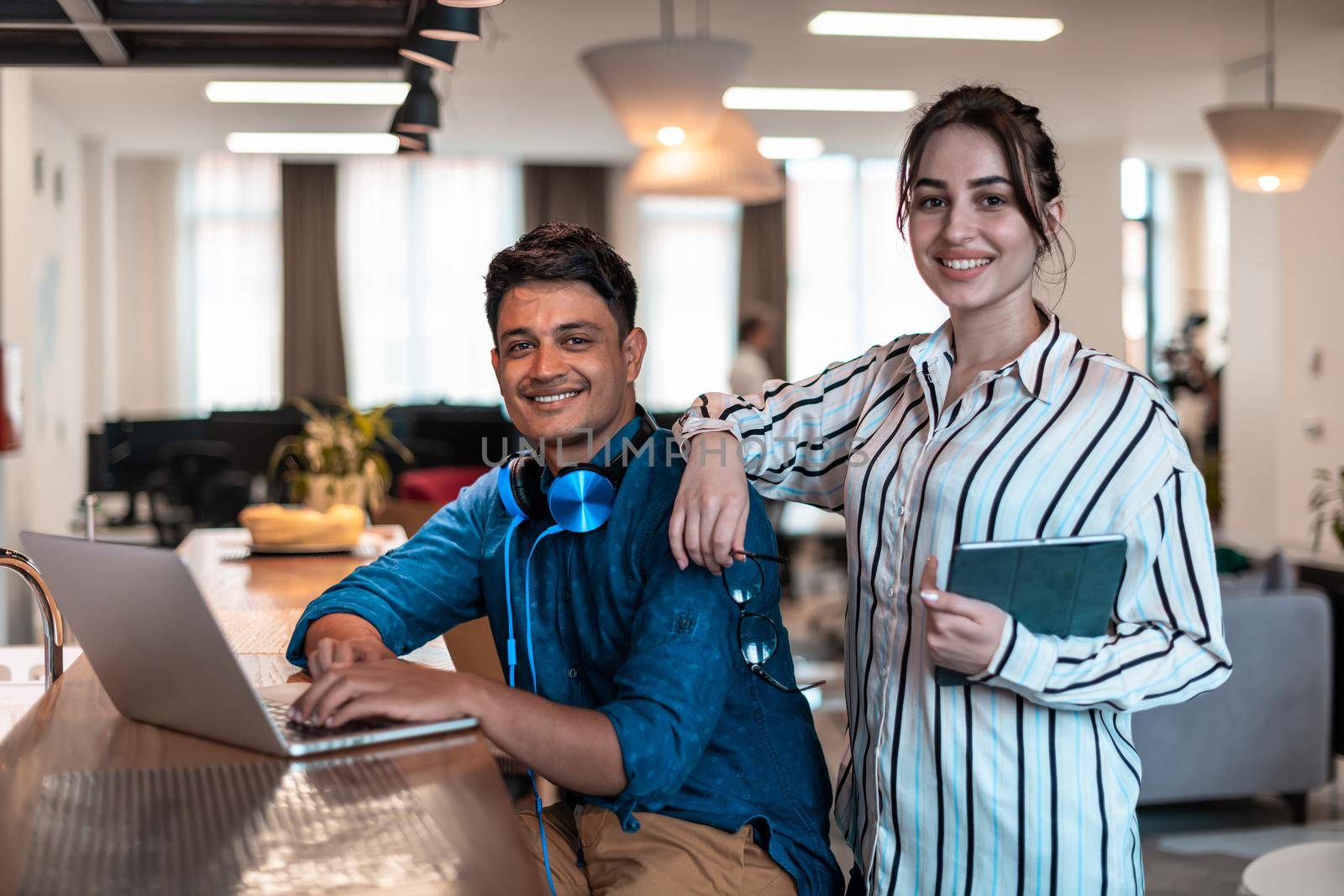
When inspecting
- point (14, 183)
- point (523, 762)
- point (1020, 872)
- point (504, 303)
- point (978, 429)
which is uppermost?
point (14, 183)

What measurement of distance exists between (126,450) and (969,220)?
8620mm

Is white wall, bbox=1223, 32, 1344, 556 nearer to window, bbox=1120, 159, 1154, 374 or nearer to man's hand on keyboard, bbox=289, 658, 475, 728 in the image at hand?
A: window, bbox=1120, 159, 1154, 374

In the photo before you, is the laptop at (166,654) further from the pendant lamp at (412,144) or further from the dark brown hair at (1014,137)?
the pendant lamp at (412,144)

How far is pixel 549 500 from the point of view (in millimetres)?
1562

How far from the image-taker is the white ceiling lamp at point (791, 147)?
32.5 feet

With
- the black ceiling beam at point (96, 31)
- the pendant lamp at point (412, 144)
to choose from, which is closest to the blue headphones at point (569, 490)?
the black ceiling beam at point (96, 31)

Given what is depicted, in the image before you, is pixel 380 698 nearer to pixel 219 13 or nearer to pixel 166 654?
pixel 166 654

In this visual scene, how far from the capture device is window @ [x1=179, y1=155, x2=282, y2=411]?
1137 centimetres

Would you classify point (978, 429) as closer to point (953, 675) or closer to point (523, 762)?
point (953, 675)

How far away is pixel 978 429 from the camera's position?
1.52 m

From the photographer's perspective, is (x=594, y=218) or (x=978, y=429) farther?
(x=594, y=218)

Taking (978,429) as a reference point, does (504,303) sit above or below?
above

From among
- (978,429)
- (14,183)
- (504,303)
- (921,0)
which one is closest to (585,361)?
(504,303)

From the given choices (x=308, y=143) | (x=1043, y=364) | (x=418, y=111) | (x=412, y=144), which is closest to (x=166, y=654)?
(x=1043, y=364)
